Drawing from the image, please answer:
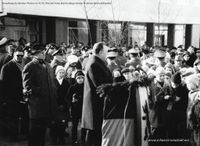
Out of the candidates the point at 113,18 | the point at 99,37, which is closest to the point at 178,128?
the point at 113,18

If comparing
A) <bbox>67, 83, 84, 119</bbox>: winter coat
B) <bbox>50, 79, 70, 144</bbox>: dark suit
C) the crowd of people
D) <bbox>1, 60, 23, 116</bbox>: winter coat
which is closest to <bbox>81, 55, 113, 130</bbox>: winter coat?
the crowd of people

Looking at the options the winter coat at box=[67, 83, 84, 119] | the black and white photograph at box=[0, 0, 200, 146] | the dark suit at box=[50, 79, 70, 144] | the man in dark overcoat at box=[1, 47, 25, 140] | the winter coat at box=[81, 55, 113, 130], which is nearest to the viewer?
the black and white photograph at box=[0, 0, 200, 146]

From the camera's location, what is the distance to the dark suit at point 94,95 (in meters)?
5.88

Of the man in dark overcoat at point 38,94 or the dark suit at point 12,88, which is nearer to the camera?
the man in dark overcoat at point 38,94

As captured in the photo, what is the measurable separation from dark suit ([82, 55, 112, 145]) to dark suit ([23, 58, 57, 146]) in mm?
774

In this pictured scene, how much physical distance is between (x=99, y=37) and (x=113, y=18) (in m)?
4.73

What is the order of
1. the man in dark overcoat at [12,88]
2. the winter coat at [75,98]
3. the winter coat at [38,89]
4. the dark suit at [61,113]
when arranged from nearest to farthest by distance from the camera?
1. the winter coat at [38,89]
2. the winter coat at [75,98]
3. the man in dark overcoat at [12,88]
4. the dark suit at [61,113]

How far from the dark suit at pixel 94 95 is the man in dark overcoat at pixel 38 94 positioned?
2.55ft

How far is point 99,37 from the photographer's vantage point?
2619 cm

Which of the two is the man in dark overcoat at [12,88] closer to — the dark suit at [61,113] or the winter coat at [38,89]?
the dark suit at [61,113]

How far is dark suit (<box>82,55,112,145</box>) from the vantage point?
5.88 metres

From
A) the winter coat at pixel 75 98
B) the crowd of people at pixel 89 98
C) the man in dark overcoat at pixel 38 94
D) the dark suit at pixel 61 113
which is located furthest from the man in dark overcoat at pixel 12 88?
the man in dark overcoat at pixel 38 94

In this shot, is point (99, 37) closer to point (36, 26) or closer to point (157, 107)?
point (36, 26)

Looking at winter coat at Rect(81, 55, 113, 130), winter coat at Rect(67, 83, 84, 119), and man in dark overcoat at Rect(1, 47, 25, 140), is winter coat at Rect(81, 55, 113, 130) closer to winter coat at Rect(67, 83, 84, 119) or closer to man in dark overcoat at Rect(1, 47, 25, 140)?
winter coat at Rect(67, 83, 84, 119)
